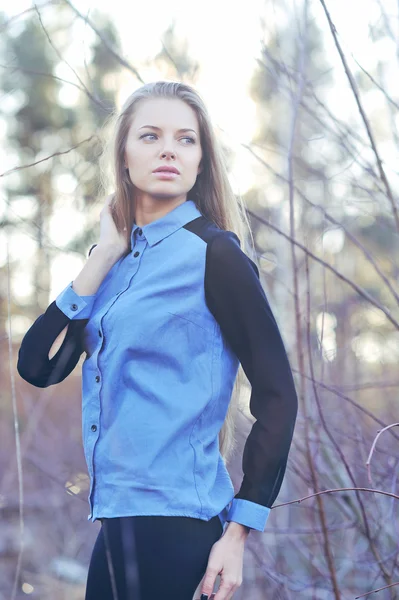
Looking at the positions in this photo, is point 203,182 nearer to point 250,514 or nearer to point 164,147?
point 164,147

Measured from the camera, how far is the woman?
1562 millimetres

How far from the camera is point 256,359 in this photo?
64.1 inches

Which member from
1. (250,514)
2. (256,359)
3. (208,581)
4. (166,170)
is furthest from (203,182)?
(208,581)

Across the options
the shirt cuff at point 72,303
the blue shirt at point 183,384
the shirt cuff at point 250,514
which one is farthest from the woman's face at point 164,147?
the shirt cuff at point 250,514

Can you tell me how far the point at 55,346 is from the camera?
1.85 meters

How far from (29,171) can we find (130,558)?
1141cm

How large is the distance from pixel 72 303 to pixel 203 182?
0.46 meters

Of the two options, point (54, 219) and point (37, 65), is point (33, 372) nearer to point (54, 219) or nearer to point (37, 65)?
point (54, 219)

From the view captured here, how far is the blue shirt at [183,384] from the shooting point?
1.59 metres

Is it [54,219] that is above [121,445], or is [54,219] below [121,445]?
above

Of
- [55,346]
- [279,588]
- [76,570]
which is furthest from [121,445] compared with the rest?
[76,570]

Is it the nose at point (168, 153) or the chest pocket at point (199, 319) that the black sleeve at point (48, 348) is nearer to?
the chest pocket at point (199, 319)

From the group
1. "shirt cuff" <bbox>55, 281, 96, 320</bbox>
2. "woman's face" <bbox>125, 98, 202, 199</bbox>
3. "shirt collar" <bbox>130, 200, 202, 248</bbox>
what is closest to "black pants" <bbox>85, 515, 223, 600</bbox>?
"shirt cuff" <bbox>55, 281, 96, 320</bbox>

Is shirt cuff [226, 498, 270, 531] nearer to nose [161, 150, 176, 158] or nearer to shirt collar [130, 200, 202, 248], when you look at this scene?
shirt collar [130, 200, 202, 248]
